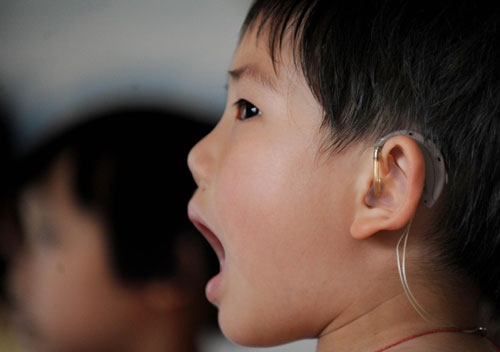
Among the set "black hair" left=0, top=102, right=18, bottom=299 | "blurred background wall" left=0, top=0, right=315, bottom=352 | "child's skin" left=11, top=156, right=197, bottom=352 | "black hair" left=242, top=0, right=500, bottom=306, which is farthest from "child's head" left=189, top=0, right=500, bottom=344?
"black hair" left=0, top=102, right=18, bottom=299

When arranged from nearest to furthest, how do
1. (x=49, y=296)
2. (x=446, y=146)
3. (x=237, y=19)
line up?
(x=446, y=146) < (x=49, y=296) < (x=237, y=19)

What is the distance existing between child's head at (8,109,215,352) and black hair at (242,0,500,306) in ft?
1.56

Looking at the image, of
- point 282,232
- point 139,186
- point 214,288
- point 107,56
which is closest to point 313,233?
point 282,232

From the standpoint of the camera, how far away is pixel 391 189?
0.51 m

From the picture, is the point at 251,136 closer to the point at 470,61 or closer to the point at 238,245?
the point at 238,245

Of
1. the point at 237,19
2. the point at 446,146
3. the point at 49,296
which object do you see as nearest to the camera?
the point at 446,146

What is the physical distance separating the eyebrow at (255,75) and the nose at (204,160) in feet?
0.25

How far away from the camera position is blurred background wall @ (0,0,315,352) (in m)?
1.07

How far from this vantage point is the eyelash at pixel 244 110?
1.94 feet

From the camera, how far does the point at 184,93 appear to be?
43.2 inches

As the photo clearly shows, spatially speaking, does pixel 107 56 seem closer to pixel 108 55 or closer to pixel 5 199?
pixel 108 55

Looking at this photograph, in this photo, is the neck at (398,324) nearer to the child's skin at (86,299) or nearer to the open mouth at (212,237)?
the open mouth at (212,237)

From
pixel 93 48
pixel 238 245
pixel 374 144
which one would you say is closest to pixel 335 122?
pixel 374 144

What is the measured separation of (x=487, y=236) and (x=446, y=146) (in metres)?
0.10
